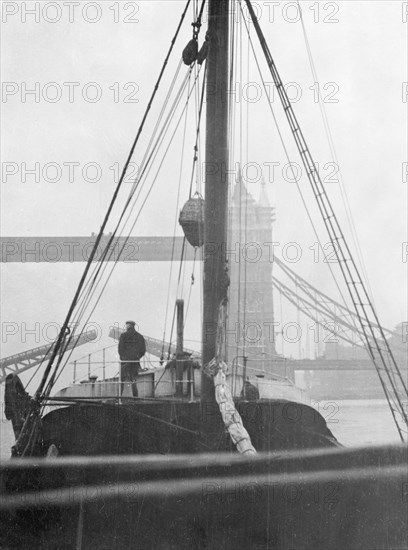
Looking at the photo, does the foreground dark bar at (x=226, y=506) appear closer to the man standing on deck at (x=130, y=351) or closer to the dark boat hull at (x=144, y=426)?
the dark boat hull at (x=144, y=426)

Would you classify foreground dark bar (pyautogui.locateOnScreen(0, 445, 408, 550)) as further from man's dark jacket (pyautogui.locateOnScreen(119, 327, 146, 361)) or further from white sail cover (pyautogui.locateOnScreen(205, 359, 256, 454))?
man's dark jacket (pyautogui.locateOnScreen(119, 327, 146, 361))

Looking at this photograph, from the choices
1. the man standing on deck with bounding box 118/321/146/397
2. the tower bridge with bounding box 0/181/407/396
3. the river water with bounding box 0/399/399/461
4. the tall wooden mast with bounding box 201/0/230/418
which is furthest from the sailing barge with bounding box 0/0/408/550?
the tower bridge with bounding box 0/181/407/396

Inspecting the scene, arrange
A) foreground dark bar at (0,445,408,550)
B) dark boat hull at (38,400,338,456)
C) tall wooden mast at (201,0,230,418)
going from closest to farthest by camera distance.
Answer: foreground dark bar at (0,445,408,550) < tall wooden mast at (201,0,230,418) < dark boat hull at (38,400,338,456)

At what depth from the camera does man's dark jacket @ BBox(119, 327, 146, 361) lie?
8.37 meters

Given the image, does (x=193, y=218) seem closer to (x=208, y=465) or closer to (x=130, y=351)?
(x=130, y=351)

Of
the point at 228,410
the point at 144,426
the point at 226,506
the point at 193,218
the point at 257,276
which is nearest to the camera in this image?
the point at 226,506

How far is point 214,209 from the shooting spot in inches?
257

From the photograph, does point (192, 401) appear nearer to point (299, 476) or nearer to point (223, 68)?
point (299, 476)

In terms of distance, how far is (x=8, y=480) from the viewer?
6.60 m

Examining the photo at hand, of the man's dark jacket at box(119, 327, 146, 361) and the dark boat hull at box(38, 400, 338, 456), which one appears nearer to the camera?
the dark boat hull at box(38, 400, 338, 456)

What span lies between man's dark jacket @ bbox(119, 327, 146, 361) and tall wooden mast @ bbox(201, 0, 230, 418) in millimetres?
2117

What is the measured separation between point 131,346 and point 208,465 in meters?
3.03

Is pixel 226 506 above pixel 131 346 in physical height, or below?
below

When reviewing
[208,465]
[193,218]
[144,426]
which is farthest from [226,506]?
[193,218]
